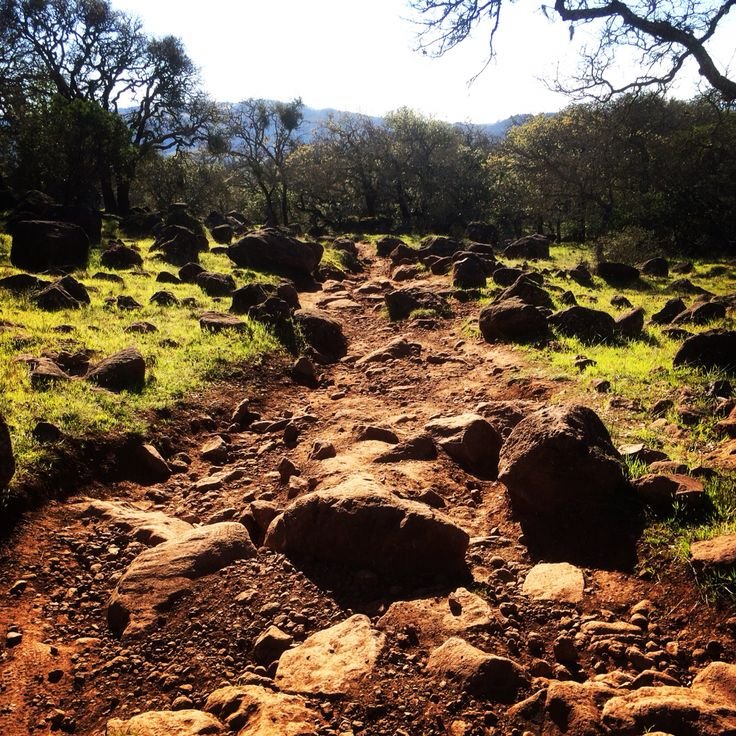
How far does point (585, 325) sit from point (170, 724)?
9.39m

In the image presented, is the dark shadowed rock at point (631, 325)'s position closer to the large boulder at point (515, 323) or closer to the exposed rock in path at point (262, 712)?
the large boulder at point (515, 323)

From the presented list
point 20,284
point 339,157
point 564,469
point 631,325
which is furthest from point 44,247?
point 339,157

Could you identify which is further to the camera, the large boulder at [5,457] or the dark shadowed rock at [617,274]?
the dark shadowed rock at [617,274]

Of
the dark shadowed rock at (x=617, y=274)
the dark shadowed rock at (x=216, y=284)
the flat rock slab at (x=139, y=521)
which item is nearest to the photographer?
the flat rock slab at (x=139, y=521)

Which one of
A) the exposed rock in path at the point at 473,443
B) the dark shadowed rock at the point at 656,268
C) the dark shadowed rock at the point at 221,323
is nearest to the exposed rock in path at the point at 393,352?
the dark shadowed rock at the point at 221,323

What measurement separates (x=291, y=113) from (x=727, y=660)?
38.9m

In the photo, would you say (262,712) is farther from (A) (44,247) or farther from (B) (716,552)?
(A) (44,247)

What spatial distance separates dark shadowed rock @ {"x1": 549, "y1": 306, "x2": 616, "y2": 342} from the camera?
1064 cm

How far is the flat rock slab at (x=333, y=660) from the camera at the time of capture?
130 inches

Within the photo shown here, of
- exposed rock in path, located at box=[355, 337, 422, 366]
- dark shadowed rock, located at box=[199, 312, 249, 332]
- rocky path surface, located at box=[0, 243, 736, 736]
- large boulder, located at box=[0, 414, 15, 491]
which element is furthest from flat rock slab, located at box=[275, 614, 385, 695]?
dark shadowed rock, located at box=[199, 312, 249, 332]

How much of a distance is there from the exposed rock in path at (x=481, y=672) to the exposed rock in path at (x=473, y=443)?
2.80 m

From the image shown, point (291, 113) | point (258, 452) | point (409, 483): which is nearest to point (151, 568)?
point (409, 483)

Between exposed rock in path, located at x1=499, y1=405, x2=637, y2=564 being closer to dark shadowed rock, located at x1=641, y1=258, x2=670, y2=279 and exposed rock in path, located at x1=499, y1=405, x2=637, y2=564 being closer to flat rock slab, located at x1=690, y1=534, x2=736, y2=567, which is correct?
flat rock slab, located at x1=690, y1=534, x2=736, y2=567

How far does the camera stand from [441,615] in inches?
149
